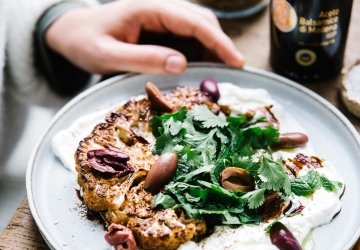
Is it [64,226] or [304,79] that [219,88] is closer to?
[304,79]

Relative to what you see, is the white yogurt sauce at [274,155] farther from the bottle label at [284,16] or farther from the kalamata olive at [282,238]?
the bottle label at [284,16]

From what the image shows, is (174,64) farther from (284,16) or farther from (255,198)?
(255,198)

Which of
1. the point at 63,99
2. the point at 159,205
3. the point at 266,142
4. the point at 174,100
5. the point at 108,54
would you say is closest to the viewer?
the point at 159,205

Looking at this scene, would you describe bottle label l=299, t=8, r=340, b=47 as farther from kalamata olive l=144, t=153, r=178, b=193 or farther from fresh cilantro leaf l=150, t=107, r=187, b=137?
kalamata olive l=144, t=153, r=178, b=193

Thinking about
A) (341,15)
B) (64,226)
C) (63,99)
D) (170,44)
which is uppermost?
(341,15)

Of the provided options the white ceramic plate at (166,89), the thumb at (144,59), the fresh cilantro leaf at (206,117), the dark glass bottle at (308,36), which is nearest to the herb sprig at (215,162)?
the fresh cilantro leaf at (206,117)

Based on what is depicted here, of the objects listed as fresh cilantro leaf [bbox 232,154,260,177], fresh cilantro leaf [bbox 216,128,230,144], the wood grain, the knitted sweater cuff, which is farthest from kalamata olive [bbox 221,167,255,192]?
the knitted sweater cuff

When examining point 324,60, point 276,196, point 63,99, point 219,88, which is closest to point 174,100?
point 219,88
